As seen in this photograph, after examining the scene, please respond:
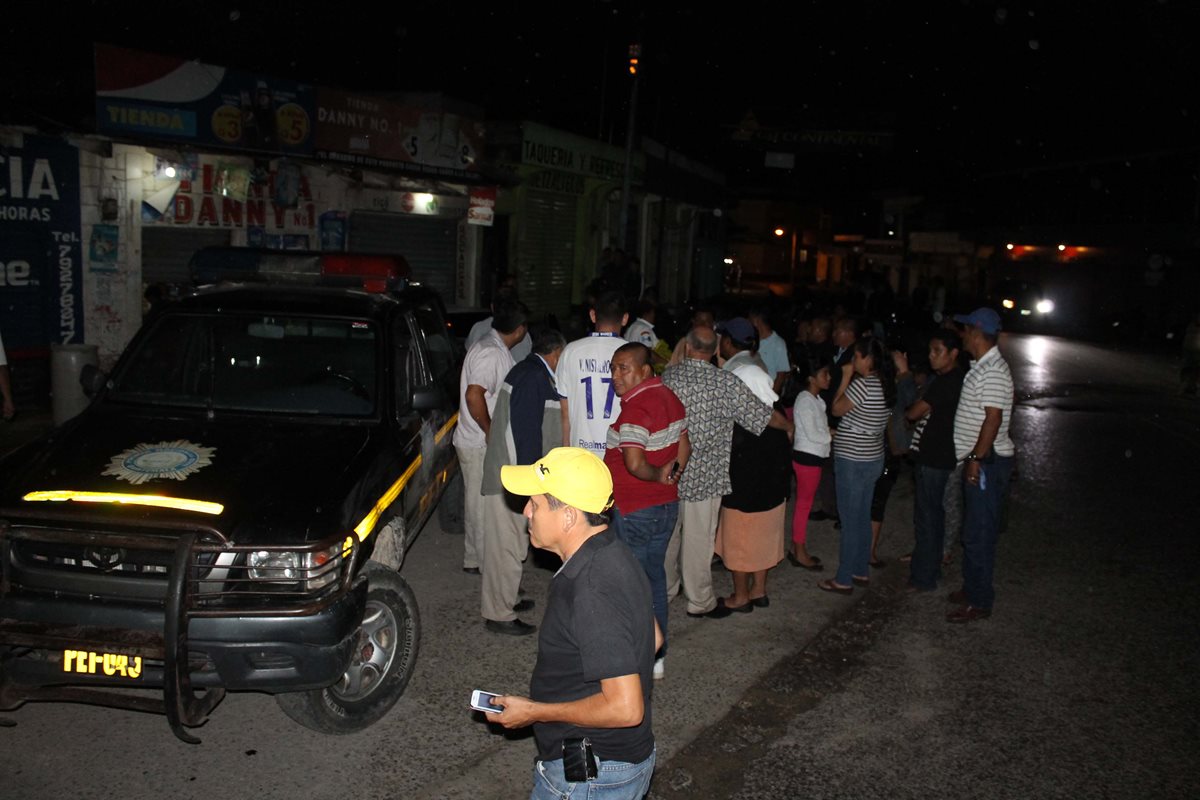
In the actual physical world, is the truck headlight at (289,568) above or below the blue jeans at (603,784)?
above

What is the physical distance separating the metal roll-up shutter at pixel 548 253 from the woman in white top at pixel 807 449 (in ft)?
48.1

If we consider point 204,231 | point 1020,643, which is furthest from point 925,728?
point 204,231

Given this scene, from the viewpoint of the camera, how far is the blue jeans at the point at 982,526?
6746 mm

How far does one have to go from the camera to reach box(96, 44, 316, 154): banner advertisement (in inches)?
Answer: 486

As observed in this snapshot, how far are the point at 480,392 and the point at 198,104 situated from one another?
8874mm

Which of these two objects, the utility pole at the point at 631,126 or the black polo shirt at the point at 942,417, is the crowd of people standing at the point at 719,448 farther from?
the utility pole at the point at 631,126

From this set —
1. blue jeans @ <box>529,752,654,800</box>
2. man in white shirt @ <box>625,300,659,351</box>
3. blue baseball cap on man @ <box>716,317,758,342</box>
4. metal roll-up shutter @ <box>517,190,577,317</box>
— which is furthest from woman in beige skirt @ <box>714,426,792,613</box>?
metal roll-up shutter @ <box>517,190,577,317</box>

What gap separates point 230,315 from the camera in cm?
603

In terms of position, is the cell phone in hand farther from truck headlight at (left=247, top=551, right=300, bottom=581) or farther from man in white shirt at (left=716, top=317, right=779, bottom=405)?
man in white shirt at (left=716, top=317, right=779, bottom=405)

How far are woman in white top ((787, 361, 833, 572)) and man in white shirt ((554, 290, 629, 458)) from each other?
1948 mm

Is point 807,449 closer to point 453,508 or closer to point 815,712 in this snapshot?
point 815,712

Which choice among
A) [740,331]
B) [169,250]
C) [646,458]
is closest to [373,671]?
[646,458]

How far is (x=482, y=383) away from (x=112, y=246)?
8.58 meters

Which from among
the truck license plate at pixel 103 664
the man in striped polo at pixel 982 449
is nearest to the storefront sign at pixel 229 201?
the truck license plate at pixel 103 664
